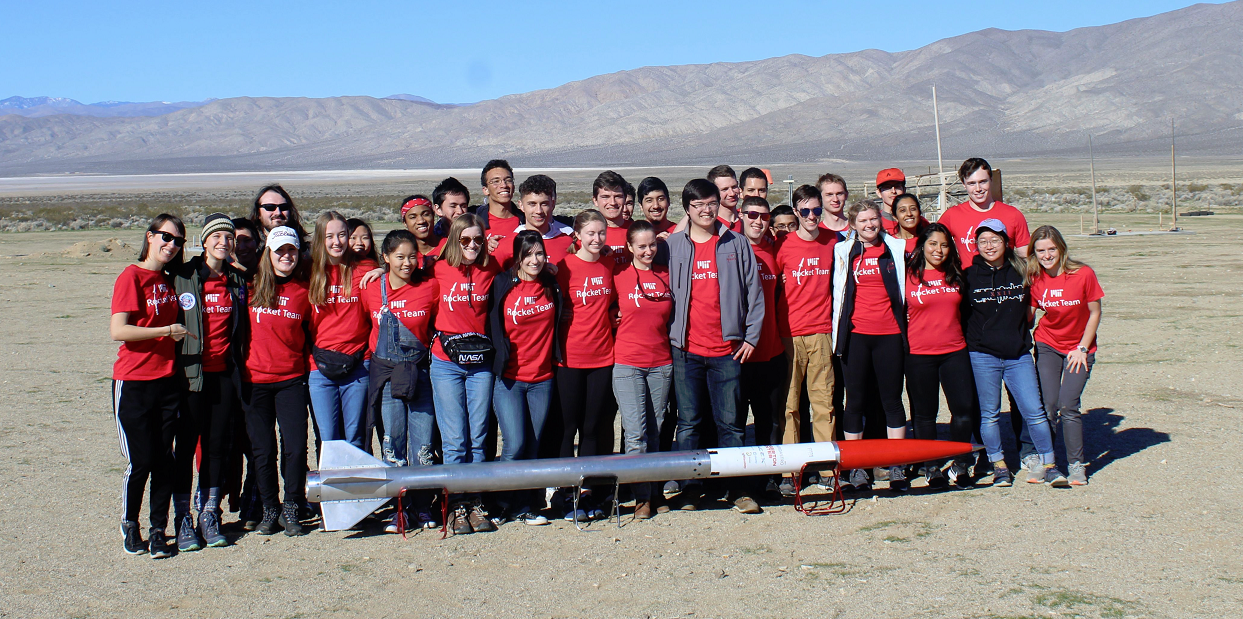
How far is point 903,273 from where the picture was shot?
6188mm

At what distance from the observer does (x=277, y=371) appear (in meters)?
5.59

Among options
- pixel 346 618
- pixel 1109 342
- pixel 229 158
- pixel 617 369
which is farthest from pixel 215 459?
pixel 229 158

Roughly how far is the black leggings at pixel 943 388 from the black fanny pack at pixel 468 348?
2.68m

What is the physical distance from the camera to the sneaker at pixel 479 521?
5.84 meters

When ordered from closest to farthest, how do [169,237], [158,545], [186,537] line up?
[169,237] < [158,545] < [186,537]

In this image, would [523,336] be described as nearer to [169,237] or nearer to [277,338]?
[277,338]

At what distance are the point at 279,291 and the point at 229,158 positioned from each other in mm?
210310

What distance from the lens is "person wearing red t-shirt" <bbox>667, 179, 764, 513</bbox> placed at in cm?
585

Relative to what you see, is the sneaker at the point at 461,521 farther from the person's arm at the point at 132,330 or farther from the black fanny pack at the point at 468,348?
the person's arm at the point at 132,330

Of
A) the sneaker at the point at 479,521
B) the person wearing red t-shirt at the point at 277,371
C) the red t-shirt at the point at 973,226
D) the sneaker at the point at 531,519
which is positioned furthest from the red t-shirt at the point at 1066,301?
the person wearing red t-shirt at the point at 277,371

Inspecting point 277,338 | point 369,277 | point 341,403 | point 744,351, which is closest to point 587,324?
point 744,351

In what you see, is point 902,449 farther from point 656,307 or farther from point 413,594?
point 413,594

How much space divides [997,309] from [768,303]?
147cm

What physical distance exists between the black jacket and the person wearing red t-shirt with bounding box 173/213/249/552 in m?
1.43
